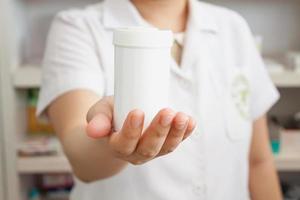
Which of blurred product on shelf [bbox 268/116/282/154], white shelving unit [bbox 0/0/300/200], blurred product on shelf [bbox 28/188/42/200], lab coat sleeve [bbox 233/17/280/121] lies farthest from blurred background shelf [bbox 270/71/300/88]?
blurred product on shelf [bbox 28/188/42/200]

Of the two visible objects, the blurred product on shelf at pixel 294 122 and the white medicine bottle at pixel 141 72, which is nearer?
the white medicine bottle at pixel 141 72

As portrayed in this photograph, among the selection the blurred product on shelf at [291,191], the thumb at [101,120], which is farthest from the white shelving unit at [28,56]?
the thumb at [101,120]

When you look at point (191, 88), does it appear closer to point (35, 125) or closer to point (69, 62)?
point (69, 62)

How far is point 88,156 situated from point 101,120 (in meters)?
0.12

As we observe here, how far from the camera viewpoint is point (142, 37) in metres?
0.34

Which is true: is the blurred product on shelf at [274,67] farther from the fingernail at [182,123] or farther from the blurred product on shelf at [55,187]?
the fingernail at [182,123]

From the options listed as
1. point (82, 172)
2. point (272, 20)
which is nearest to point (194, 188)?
point (82, 172)

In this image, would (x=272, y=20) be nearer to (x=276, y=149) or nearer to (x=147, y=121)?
(x=276, y=149)

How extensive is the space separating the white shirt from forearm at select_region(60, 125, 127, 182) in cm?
10

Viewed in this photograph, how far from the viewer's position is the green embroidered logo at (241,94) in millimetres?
710

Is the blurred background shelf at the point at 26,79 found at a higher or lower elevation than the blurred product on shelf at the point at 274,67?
lower

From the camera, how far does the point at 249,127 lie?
729 millimetres

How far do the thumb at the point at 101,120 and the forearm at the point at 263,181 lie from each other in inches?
17.6

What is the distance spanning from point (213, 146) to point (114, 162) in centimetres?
24
